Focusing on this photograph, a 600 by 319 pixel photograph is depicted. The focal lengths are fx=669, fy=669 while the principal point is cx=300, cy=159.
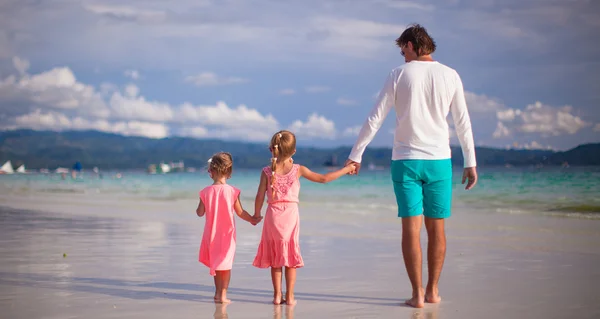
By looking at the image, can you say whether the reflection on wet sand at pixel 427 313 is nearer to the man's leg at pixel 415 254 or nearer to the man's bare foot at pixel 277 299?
the man's leg at pixel 415 254

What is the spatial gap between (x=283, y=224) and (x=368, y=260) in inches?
99.8

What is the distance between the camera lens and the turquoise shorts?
462 centimetres

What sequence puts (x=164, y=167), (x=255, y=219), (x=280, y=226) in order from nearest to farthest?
(x=280, y=226) → (x=255, y=219) → (x=164, y=167)

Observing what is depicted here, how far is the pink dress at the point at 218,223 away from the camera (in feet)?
16.5

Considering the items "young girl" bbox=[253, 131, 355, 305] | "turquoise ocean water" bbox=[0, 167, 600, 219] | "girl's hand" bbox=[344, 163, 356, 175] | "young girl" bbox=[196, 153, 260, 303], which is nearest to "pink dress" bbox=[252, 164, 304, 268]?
"young girl" bbox=[253, 131, 355, 305]

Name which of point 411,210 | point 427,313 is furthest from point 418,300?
point 411,210

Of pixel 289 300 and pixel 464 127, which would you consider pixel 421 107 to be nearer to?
pixel 464 127

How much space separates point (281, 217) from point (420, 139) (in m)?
1.15

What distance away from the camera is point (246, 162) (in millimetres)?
101938

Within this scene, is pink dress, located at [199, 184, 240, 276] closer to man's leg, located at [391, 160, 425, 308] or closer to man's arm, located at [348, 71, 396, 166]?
man's arm, located at [348, 71, 396, 166]

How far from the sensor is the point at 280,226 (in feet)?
16.0

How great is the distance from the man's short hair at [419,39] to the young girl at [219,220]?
5.34 ft

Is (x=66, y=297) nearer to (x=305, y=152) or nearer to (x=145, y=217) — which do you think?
(x=145, y=217)

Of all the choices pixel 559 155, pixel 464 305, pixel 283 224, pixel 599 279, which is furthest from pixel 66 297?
pixel 559 155
